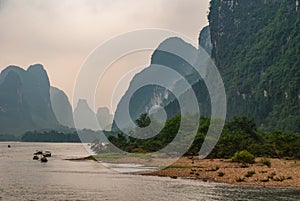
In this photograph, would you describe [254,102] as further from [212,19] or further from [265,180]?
[265,180]

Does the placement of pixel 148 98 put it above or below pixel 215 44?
below

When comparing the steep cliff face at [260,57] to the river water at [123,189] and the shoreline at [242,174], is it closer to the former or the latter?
the shoreline at [242,174]

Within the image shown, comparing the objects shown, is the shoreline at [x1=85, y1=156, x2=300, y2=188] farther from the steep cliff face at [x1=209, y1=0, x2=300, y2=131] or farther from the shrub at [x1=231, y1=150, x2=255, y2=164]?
the steep cliff face at [x1=209, y1=0, x2=300, y2=131]

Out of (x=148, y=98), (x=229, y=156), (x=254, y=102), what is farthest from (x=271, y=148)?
(x=148, y=98)

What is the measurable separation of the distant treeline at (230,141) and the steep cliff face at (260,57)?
26.1 metres

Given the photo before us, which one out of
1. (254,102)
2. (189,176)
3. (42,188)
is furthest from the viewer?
(254,102)

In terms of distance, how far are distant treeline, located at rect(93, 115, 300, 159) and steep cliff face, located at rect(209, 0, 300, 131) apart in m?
26.1

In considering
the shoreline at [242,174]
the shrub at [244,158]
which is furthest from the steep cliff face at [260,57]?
the shoreline at [242,174]

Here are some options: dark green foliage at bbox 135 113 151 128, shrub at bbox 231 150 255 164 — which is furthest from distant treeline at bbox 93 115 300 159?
shrub at bbox 231 150 255 164

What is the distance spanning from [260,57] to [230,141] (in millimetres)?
75385

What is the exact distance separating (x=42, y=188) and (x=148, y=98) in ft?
547

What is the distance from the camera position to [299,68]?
108m

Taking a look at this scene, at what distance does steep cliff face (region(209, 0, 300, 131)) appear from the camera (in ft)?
356

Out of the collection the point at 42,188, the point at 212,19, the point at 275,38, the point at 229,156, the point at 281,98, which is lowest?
the point at 42,188
